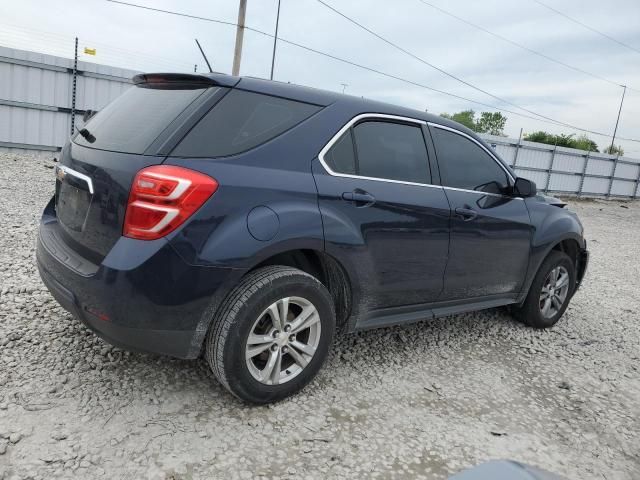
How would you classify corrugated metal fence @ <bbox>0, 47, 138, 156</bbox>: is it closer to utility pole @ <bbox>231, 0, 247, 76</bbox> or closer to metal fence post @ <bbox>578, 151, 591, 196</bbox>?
utility pole @ <bbox>231, 0, 247, 76</bbox>

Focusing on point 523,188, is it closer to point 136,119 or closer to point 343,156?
point 343,156

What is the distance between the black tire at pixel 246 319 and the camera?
252cm

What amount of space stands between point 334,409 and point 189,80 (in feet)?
6.44

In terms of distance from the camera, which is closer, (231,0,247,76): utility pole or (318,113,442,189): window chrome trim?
(318,113,442,189): window chrome trim

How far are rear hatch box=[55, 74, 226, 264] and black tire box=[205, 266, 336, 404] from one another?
0.64m

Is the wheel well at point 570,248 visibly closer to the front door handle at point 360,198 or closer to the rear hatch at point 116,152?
the front door handle at point 360,198

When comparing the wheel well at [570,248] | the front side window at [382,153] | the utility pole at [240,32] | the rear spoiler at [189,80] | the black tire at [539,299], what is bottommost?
the black tire at [539,299]

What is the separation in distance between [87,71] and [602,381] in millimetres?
12248

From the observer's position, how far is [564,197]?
22734 millimetres

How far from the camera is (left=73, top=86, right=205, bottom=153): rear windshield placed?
8.44ft

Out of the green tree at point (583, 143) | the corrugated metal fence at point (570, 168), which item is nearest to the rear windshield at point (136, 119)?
the corrugated metal fence at point (570, 168)

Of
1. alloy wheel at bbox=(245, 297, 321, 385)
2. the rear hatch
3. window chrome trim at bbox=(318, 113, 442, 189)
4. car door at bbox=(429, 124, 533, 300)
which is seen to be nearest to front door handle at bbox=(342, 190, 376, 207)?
window chrome trim at bbox=(318, 113, 442, 189)

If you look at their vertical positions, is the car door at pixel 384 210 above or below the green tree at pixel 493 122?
below

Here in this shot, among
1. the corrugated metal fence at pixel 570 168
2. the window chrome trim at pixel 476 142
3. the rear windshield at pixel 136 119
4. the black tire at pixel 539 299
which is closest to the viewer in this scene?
the rear windshield at pixel 136 119
